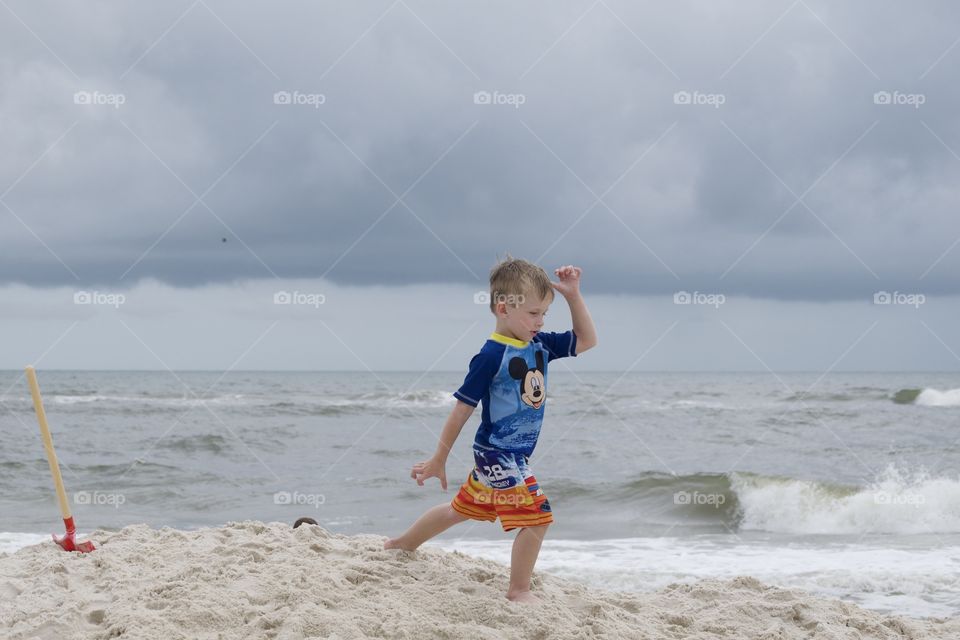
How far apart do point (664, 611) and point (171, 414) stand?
20765mm

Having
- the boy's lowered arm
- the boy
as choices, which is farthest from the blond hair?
the boy's lowered arm

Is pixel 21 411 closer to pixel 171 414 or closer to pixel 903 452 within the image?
pixel 171 414

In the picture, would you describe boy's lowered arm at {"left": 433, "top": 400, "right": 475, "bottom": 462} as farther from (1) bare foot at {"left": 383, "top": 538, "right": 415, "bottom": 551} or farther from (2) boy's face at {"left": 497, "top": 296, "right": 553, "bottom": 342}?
(1) bare foot at {"left": 383, "top": 538, "right": 415, "bottom": 551}

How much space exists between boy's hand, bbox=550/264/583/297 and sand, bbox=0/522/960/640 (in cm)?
144

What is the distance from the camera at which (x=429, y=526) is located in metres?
4.30

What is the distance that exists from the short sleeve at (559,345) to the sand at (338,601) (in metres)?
1.15

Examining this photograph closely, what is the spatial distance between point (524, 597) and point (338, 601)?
2.78 ft

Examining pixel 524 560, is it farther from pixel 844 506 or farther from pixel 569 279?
pixel 844 506

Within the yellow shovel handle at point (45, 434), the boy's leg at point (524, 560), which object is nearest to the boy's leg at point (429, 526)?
the boy's leg at point (524, 560)

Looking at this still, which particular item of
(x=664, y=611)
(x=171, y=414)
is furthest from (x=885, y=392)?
(x=664, y=611)

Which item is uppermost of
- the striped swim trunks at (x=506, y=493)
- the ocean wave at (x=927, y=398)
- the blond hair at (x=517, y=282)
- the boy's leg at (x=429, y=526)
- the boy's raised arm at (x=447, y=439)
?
the ocean wave at (x=927, y=398)

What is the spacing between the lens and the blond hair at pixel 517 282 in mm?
3910

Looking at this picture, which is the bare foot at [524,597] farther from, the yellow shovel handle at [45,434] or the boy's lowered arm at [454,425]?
the yellow shovel handle at [45,434]

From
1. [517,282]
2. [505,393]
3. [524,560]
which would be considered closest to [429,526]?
[524,560]
